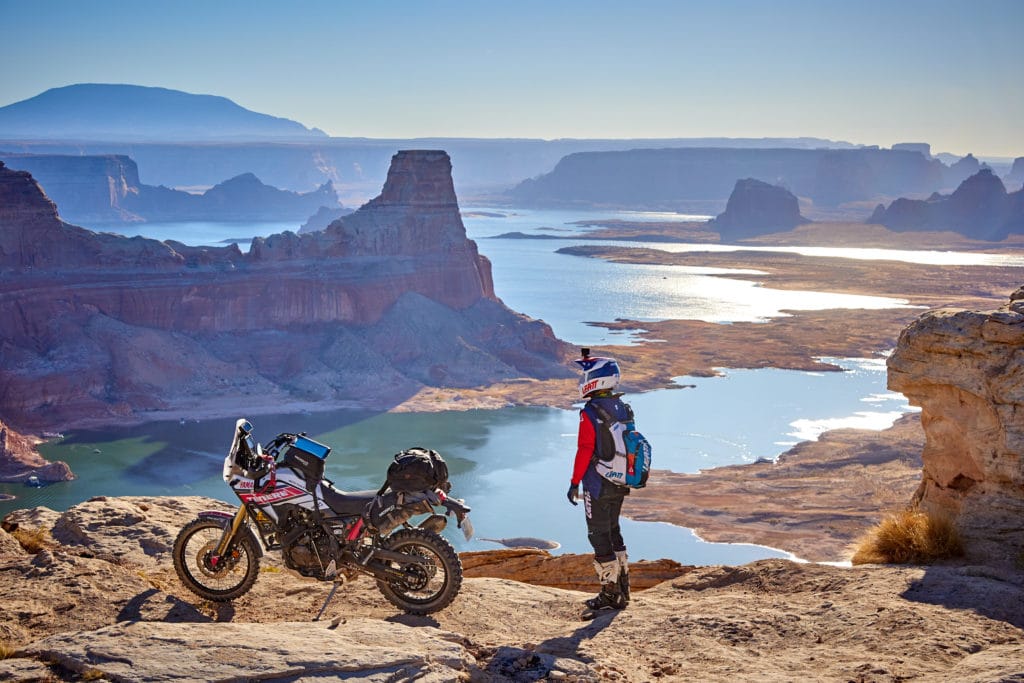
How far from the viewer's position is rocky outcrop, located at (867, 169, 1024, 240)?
595ft

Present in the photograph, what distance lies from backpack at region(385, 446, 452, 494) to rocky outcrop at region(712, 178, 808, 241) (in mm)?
192352

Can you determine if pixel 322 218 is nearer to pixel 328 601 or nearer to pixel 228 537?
pixel 228 537

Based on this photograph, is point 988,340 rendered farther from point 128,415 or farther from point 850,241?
point 850,241

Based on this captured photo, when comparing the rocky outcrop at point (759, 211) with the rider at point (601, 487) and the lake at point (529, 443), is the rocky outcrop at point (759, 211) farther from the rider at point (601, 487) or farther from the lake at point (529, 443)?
the rider at point (601, 487)

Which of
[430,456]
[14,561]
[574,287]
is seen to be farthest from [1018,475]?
[574,287]

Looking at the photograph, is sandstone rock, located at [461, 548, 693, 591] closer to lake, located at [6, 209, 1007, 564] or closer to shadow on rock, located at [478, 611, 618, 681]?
shadow on rock, located at [478, 611, 618, 681]

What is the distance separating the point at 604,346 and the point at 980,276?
70.4m

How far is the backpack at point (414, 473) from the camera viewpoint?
8.59 metres

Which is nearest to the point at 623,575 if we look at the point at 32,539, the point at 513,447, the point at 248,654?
the point at 248,654

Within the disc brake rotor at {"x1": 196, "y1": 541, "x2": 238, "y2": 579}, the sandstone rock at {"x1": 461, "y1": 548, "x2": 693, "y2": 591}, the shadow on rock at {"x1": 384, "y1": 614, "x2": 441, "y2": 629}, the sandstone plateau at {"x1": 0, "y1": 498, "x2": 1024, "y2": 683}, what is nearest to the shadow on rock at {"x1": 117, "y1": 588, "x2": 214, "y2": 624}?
the sandstone plateau at {"x1": 0, "y1": 498, "x2": 1024, "y2": 683}

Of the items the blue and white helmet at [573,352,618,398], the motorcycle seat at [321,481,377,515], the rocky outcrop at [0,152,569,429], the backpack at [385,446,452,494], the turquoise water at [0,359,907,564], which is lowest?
the turquoise water at [0,359,907,564]

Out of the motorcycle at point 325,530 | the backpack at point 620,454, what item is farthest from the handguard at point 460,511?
the backpack at point 620,454

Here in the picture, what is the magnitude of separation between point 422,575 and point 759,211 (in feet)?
647

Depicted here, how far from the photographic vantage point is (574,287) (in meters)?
118
